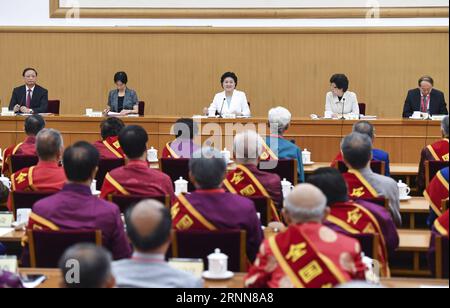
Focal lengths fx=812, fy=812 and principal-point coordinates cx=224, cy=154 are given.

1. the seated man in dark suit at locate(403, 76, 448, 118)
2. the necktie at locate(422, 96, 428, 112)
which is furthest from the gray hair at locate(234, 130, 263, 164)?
the necktie at locate(422, 96, 428, 112)

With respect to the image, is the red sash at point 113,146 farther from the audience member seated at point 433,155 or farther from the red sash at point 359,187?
the red sash at point 359,187

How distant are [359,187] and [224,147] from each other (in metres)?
4.58

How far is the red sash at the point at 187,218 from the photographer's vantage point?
Answer: 3.91 m

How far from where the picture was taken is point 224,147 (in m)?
9.26

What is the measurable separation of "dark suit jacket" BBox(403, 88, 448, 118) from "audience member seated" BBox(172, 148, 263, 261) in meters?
6.52

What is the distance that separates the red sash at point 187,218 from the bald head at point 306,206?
0.82 metres

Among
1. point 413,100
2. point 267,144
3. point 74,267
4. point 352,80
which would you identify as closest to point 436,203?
point 267,144

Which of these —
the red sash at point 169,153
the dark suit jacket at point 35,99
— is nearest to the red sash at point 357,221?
the red sash at point 169,153

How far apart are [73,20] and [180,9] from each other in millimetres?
1651

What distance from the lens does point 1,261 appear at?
3.43 m

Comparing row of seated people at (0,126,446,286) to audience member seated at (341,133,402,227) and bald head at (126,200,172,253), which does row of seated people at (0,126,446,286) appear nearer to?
audience member seated at (341,133,402,227)

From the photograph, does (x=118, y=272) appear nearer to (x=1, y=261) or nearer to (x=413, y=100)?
(x=1, y=261)

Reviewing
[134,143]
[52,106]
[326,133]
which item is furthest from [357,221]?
[52,106]

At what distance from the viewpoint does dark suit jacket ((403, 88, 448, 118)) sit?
10055 mm
